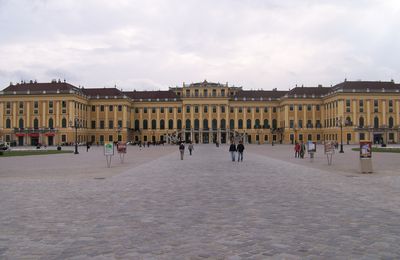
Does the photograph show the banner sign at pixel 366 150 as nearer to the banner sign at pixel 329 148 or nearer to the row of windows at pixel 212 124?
the banner sign at pixel 329 148

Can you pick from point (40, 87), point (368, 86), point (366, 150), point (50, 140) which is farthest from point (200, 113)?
point (366, 150)

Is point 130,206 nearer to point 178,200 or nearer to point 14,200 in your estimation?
point 178,200

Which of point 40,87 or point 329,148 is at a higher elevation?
point 40,87

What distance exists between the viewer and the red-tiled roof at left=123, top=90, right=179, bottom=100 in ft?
363

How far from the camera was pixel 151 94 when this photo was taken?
368ft

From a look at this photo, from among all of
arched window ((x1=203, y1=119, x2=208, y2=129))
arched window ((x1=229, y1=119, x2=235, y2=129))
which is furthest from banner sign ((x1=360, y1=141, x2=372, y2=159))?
arched window ((x1=203, y1=119, x2=208, y2=129))

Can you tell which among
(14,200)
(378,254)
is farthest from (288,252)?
(14,200)

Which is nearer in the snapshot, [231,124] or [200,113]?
[200,113]

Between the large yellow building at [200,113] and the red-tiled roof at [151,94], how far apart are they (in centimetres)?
26

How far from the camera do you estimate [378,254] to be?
6207 millimetres

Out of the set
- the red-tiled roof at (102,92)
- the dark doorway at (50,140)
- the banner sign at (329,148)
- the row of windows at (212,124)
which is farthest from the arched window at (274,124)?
the banner sign at (329,148)

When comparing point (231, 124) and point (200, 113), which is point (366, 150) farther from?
point (200, 113)

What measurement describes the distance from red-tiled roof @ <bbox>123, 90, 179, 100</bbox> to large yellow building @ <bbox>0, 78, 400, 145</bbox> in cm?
26

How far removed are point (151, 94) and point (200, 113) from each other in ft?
47.1
